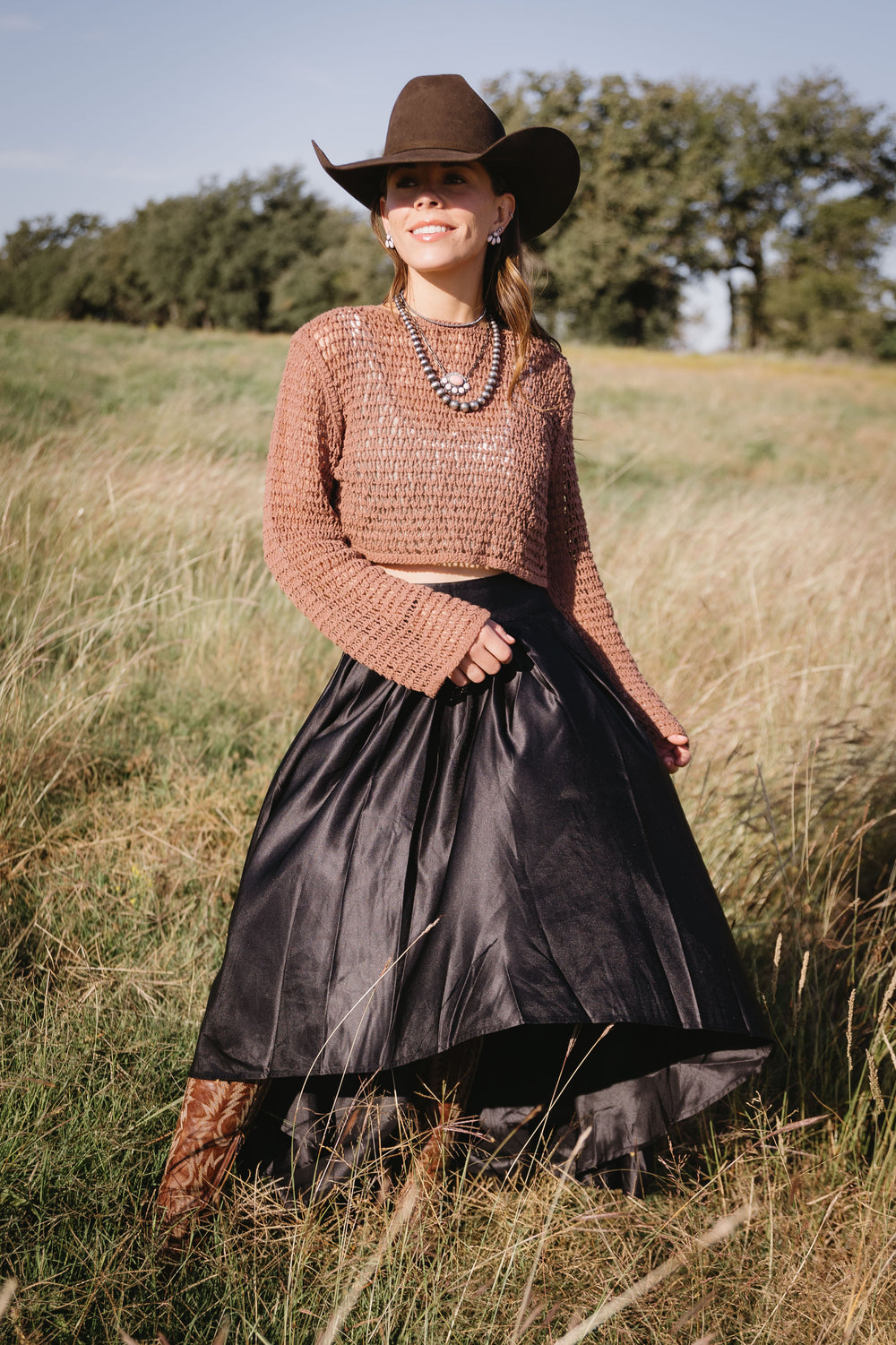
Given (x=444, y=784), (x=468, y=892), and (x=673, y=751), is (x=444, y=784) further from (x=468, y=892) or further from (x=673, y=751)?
(x=673, y=751)

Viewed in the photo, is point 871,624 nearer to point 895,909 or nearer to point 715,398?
point 895,909

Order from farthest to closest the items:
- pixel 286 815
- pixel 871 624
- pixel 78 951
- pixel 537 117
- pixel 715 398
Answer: pixel 537 117 → pixel 715 398 → pixel 871 624 → pixel 78 951 → pixel 286 815

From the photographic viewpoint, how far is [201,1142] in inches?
68.4

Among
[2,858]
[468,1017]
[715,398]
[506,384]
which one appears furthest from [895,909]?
[715,398]

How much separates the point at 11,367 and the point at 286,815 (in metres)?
11.3

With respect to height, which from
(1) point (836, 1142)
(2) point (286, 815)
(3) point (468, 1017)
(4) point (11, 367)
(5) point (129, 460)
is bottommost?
(1) point (836, 1142)

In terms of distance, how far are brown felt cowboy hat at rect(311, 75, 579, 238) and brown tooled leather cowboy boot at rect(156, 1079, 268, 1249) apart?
1.77m

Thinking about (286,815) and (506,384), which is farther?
(506,384)

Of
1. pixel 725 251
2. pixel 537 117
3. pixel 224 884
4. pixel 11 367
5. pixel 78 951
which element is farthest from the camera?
pixel 725 251

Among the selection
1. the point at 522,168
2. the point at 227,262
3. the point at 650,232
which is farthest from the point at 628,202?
the point at 522,168

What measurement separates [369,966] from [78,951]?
1140 mm

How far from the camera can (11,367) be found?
11148 millimetres

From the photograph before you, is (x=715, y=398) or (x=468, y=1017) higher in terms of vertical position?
(x=715, y=398)

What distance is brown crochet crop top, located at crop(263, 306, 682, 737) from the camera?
5.51 ft
